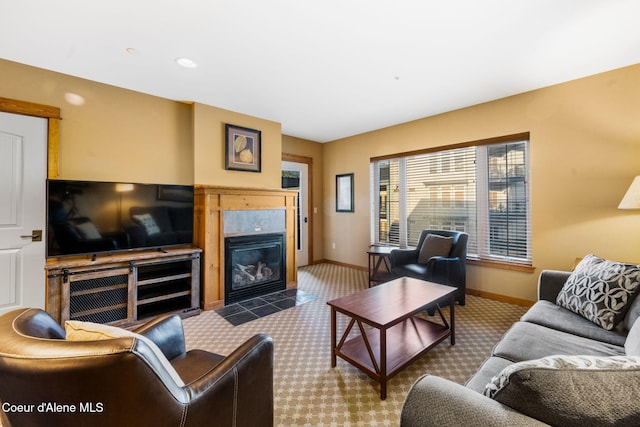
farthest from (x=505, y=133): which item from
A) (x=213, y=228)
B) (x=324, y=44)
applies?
(x=213, y=228)

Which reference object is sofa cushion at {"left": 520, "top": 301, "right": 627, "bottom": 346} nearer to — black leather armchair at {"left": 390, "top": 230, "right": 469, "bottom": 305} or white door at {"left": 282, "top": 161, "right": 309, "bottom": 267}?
black leather armchair at {"left": 390, "top": 230, "right": 469, "bottom": 305}

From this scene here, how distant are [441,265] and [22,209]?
13.9 feet

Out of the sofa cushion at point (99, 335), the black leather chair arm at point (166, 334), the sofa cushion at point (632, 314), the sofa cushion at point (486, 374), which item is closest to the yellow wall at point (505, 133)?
the sofa cushion at point (632, 314)

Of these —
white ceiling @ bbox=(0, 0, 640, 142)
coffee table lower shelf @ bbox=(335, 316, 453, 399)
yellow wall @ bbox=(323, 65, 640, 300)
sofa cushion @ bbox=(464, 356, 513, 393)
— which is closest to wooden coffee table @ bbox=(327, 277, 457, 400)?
coffee table lower shelf @ bbox=(335, 316, 453, 399)

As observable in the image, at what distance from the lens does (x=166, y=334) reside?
4.87 feet

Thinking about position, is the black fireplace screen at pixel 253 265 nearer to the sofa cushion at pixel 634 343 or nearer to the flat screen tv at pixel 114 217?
the flat screen tv at pixel 114 217

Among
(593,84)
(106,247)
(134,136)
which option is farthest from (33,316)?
(593,84)

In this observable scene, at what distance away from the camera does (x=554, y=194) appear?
9.95ft

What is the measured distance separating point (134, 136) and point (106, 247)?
1288 millimetres

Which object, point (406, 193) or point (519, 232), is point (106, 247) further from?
point (519, 232)

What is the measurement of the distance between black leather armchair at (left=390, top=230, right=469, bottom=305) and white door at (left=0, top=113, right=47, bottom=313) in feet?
12.4

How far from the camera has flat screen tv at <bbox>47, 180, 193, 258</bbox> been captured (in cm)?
247

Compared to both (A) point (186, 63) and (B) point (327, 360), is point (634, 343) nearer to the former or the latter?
(B) point (327, 360)

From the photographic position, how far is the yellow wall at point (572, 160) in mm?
2627
